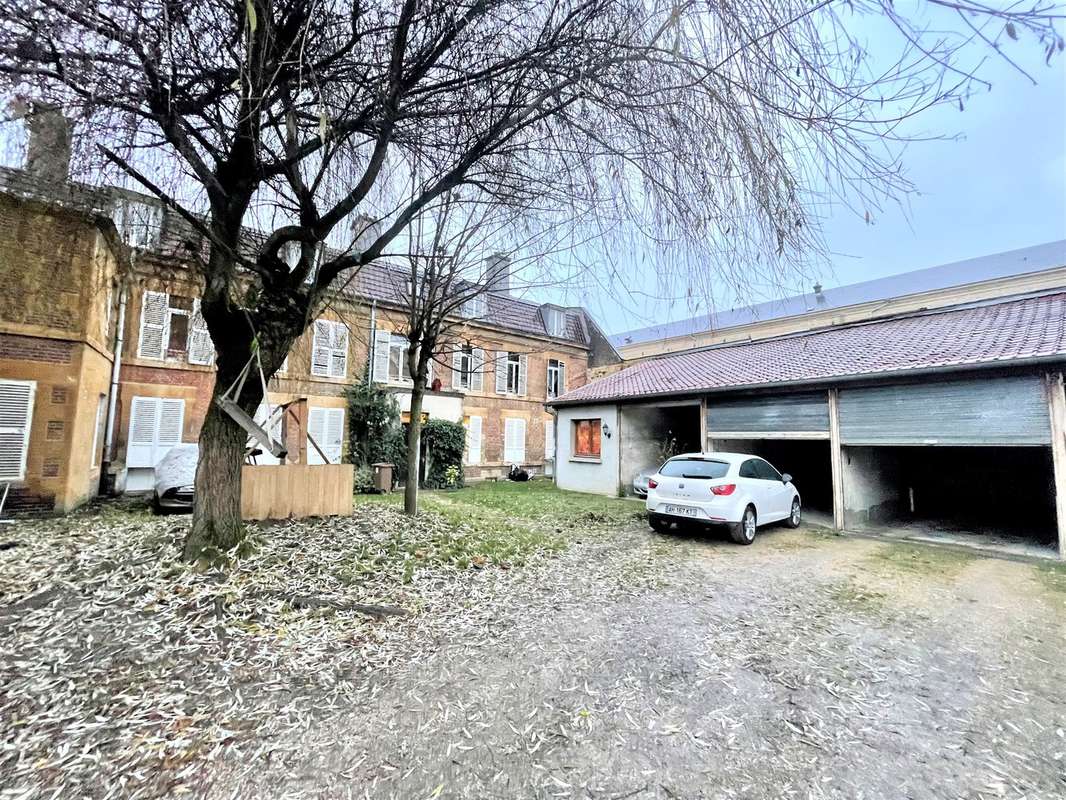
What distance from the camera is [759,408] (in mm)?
10523

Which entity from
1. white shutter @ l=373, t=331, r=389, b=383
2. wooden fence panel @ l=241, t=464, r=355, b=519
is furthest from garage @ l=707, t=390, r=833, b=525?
white shutter @ l=373, t=331, r=389, b=383

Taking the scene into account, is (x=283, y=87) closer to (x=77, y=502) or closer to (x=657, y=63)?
(x=657, y=63)

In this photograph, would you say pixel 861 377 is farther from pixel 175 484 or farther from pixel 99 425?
pixel 99 425

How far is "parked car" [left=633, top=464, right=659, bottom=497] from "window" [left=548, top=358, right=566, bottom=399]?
901cm

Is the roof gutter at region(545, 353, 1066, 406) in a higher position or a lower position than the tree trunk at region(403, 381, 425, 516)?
higher

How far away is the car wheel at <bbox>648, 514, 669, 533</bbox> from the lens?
8.71 metres

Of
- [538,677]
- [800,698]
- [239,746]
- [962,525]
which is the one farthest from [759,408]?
[239,746]

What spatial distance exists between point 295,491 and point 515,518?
431 centimetres

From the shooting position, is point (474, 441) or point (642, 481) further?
point (474, 441)

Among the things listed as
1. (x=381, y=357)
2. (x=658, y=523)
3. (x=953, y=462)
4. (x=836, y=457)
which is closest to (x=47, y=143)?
(x=658, y=523)

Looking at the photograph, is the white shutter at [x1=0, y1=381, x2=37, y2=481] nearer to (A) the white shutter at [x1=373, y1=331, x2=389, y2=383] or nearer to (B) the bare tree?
(B) the bare tree

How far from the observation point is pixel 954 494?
1243 centimetres

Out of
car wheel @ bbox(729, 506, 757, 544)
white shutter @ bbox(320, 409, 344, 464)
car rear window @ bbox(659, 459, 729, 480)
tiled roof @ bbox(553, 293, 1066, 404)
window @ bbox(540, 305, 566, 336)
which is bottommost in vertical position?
car wheel @ bbox(729, 506, 757, 544)

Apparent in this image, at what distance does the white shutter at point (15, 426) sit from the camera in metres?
7.88
